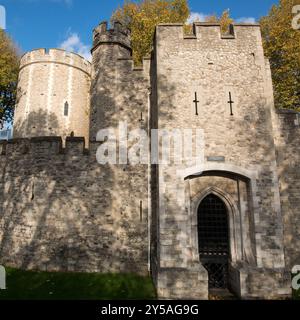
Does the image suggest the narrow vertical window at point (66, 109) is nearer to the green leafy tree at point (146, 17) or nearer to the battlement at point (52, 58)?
the battlement at point (52, 58)

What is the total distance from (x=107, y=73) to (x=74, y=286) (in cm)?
968

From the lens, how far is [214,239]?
9555 millimetres

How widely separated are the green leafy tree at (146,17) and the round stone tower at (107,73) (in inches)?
109

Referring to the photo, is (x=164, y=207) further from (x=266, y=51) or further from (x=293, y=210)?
(x=266, y=51)

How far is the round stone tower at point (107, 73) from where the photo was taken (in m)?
13.7

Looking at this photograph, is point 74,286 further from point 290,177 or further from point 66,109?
point 66,109

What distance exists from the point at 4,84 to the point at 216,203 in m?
16.9

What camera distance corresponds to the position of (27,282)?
938 cm

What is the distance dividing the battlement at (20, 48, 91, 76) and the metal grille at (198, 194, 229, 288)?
49.9ft

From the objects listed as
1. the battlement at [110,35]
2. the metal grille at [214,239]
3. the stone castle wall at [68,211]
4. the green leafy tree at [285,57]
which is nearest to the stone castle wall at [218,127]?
→ the metal grille at [214,239]

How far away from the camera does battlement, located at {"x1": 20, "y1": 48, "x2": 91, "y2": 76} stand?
63.6ft

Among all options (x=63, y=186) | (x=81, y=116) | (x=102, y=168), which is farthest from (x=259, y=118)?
(x=81, y=116)

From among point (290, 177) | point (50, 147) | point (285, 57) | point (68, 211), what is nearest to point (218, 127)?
point (290, 177)

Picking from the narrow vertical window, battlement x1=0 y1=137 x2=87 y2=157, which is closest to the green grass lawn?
battlement x1=0 y1=137 x2=87 y2=157
